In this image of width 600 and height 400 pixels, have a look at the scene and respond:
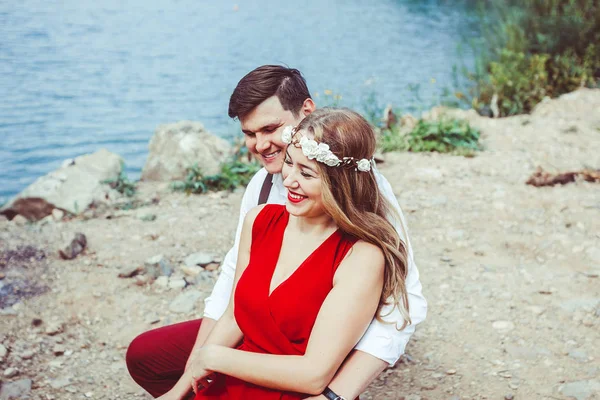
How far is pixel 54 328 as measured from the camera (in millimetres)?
4449

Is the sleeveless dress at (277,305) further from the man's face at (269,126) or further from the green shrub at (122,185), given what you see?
the green shrub at (122,185)

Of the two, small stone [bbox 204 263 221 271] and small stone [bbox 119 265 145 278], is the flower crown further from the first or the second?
small stone [bbox 119 265 145 278]

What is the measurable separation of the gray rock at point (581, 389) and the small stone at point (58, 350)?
3170 millimetres

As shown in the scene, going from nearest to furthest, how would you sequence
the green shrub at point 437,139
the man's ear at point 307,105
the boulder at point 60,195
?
the man's ear at point 307,105 → the boulder at point 60,195 → the green shrub at point 437,139

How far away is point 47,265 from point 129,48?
35.4 feet

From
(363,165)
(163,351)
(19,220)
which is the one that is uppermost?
(363,165)

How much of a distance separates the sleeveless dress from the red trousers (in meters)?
0.65

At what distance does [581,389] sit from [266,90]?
2.46 metres

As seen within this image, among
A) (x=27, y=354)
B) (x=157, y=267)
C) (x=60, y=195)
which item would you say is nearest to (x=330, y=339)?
(x=27, y=354)

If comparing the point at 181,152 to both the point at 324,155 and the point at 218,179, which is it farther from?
the point at 324,155

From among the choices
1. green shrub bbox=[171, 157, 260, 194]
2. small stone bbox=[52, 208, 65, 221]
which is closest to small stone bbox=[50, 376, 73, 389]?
small stone bbox=[52, 208, 65, 221]

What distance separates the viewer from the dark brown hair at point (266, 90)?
3.34 metres

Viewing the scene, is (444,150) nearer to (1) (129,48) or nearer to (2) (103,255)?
(2) (103,255)

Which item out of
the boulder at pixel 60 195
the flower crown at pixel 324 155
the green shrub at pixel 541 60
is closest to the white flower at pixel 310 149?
the flower crown at pixel 324 155
